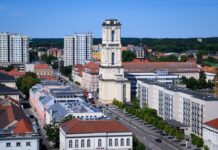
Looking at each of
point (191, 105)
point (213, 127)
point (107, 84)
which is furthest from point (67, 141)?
point (107, 84)

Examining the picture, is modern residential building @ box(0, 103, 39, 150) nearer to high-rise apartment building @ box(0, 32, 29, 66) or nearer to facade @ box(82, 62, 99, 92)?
facade @ box(82, 62, 99, 92)

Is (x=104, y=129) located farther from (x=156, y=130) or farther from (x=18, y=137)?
(x=156, y=130)

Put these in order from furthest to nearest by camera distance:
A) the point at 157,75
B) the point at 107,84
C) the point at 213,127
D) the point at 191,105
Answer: the point at 157,75, the point at 107,84, the point at 191,105, the point at 213,127

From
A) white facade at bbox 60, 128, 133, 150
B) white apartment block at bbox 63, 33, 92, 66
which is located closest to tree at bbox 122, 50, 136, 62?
white apartment block at bbox 63, 33, 92, 66

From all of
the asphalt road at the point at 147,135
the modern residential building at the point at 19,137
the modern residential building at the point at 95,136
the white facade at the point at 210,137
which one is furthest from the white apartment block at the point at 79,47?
the modern residential building at the point at 19,137

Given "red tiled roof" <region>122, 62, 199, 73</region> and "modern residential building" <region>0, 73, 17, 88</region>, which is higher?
"red tiled roof" <region>122, 62, 199, 73</region>
